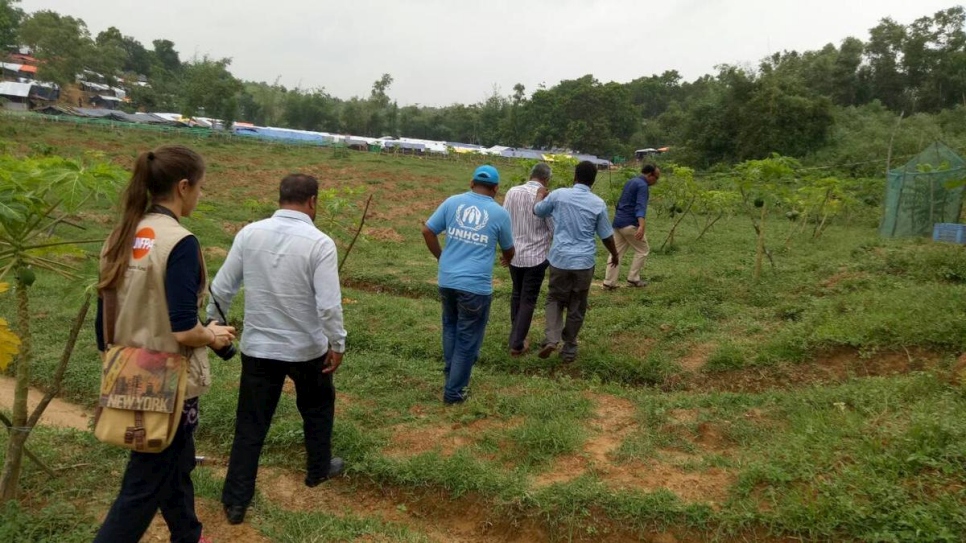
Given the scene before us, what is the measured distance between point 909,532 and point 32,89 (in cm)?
6113

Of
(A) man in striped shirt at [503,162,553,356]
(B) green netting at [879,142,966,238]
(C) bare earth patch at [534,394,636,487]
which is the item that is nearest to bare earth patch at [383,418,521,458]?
(C) bare earth patch at [534,394,636,487]

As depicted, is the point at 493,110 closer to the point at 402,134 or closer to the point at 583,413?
the point at 402,134

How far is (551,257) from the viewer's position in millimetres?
5031

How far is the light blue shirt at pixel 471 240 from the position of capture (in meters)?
4.03

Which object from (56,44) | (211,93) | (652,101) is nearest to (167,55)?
(56,44)

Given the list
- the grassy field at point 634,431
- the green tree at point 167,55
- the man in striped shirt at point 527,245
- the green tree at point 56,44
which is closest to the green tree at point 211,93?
the green tree at point 56,44

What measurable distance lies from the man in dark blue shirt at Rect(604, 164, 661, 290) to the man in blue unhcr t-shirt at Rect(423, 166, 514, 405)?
131 inches

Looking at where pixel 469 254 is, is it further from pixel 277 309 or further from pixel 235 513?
pixel 235 513

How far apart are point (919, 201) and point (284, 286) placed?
12.7 meters

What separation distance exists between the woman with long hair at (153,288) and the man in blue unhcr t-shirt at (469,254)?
1889 millimetres

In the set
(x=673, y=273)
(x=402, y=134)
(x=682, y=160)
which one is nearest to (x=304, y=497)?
(x=673, y=273)

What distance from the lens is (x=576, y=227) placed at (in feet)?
16.3

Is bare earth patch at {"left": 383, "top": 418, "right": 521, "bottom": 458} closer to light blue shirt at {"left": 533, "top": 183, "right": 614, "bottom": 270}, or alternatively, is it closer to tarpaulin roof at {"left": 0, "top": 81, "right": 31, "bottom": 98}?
light blue shirt at {"left": 533, "top": 183, "right": 614, "bottom": 270}

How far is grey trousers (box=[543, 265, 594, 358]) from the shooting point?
5004 mm
